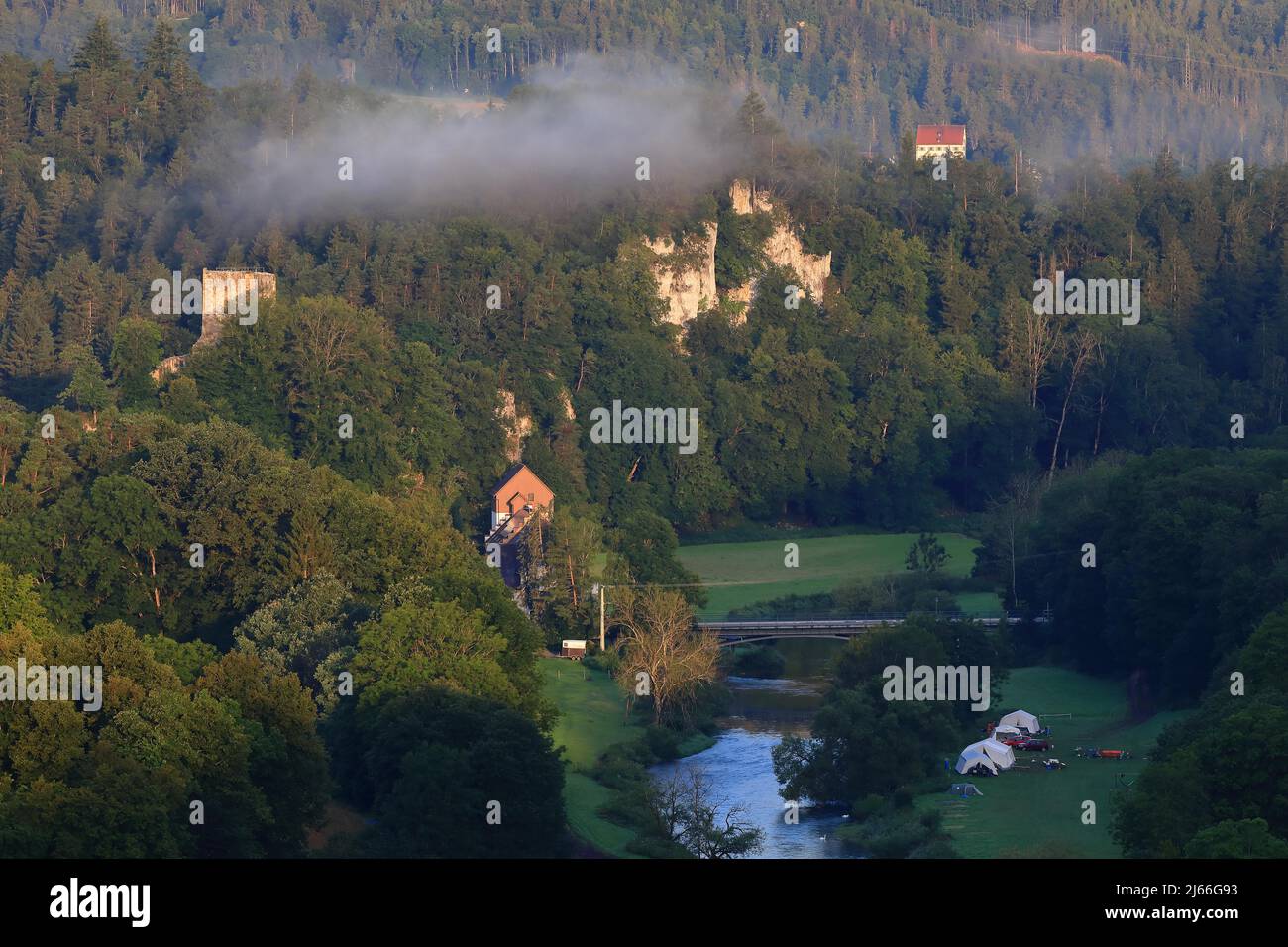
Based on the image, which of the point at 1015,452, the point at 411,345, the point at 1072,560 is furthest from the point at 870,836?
the point at 1015,452

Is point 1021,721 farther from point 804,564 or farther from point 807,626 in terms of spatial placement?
point 804,564

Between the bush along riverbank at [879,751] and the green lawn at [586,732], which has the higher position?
the bush along riverbank at [879,751]

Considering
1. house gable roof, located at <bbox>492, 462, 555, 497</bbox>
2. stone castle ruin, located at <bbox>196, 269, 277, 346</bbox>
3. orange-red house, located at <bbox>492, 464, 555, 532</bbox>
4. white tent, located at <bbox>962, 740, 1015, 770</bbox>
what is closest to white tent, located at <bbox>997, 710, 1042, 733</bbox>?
white tent, located at <bbox>962, 740, 1015, 770</bbox>

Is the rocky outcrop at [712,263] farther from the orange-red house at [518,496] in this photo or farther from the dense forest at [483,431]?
the orange-red house at [518,496]

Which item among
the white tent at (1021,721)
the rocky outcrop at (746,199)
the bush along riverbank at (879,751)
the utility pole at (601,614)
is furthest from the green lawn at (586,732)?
the rocky outcrop at (746,199)

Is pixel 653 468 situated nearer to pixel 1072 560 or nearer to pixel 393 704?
pixel 1072 560

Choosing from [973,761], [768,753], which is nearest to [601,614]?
[768,753]
